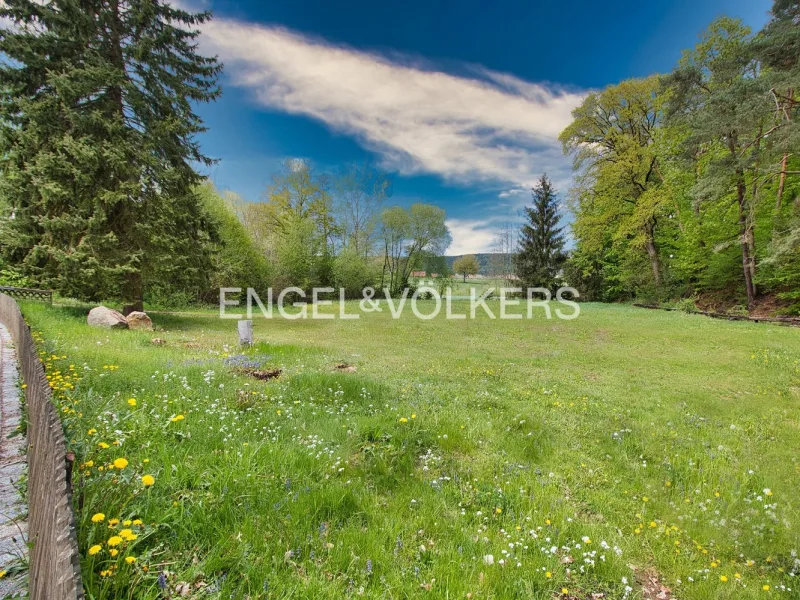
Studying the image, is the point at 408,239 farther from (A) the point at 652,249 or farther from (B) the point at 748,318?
(B) the point at 748,318

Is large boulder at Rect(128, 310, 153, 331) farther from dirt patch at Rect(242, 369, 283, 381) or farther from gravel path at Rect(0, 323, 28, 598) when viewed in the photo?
gravel path at Rect(0, 323, 28, 598)

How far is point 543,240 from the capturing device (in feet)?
114

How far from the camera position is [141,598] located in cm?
154

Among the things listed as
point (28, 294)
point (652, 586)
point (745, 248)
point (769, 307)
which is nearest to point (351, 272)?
point (28, 294)

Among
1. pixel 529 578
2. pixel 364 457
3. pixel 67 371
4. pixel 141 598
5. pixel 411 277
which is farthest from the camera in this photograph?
pixel 411 277

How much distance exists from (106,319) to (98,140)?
6.76m

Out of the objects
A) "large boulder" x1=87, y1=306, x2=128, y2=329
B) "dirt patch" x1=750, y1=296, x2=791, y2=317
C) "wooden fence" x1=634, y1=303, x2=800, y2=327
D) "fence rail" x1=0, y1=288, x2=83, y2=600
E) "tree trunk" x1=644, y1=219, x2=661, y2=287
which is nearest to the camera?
"fence rail" x1=0, y1=288, x2=83, y2=600

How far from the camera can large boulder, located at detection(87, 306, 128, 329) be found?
1017cm

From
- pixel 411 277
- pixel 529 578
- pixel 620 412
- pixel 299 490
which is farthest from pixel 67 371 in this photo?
pixel 411 277

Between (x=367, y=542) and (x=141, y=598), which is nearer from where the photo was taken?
(x=141, y=598)

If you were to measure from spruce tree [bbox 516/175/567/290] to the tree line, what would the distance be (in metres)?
1.82

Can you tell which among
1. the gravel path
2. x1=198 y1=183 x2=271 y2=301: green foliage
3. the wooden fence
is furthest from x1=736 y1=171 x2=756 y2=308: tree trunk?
x1=198 y1=183 x2=271 y2=301: green foliage

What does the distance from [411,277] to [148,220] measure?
31.3 metres

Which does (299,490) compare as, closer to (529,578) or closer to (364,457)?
(364,457)
